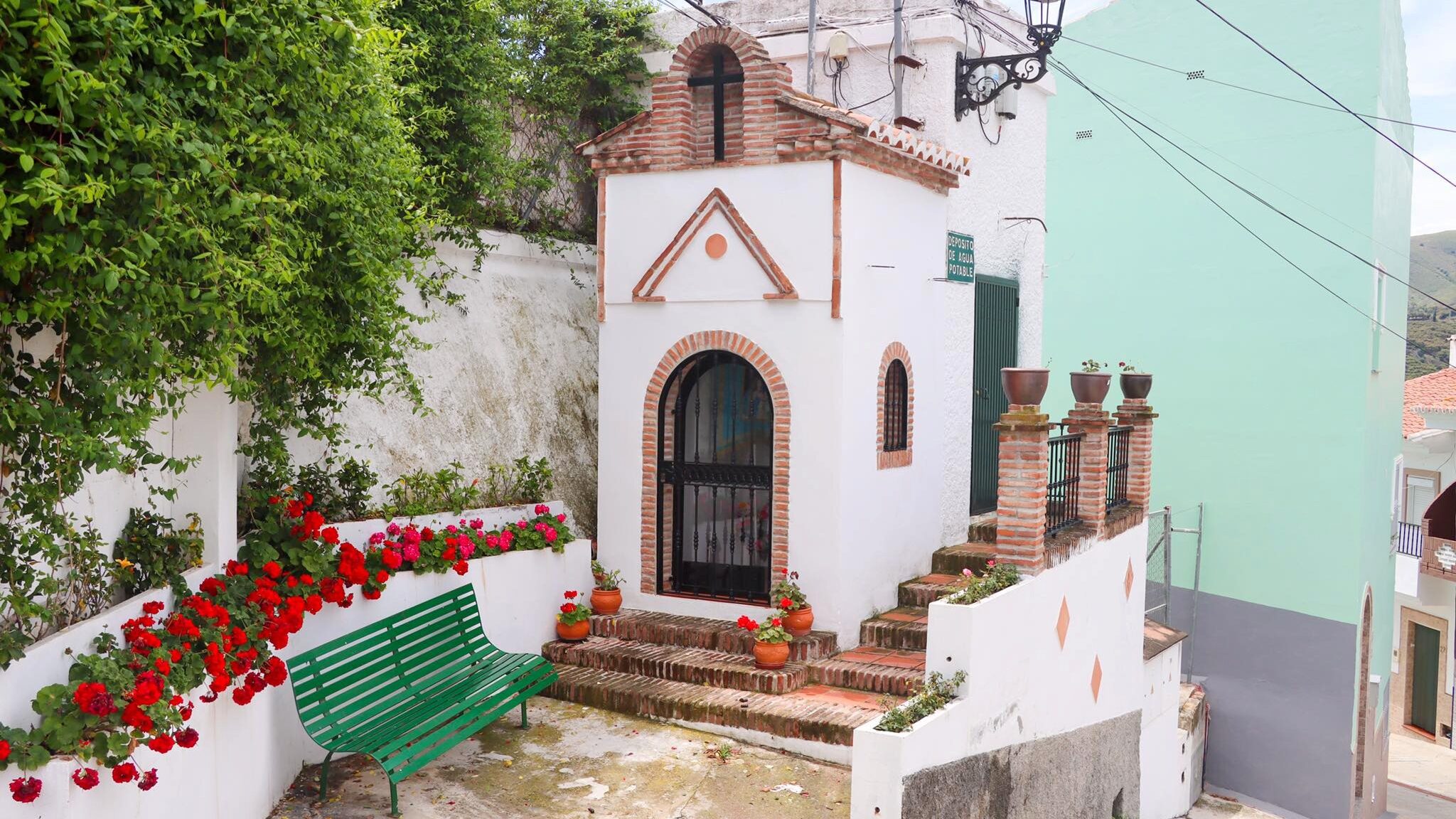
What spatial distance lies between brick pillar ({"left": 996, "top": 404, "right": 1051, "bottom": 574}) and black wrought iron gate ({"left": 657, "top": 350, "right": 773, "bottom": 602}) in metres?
1.72

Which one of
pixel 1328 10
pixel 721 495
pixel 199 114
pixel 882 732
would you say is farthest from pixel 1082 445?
pixel 1328 10

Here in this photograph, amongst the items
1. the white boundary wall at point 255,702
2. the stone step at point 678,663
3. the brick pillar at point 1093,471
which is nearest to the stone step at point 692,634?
the stone step at point 678,663

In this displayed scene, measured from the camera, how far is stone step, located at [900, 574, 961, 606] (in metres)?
8.77

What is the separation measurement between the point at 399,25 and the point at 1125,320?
11.9 metres

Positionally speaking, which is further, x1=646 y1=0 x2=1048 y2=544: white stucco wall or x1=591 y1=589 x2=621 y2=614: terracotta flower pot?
x1=646 y1=0 x2=1048 y2=544: white stucco wall

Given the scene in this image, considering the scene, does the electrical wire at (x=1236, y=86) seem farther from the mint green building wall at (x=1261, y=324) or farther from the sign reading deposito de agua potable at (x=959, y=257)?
the sign reading deposito de agua potable at (x=959, y=257)

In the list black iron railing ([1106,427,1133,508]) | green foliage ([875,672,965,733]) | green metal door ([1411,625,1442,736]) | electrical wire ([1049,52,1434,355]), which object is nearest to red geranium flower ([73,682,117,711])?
green foliage ([875,672,965,733])

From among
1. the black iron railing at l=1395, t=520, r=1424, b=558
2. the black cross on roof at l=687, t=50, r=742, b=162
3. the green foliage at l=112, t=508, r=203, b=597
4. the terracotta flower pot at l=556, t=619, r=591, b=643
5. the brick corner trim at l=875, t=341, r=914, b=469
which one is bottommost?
the black iron railing at l=1395, t=520, r=1424, b=558

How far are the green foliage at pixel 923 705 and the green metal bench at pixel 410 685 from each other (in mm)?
2236


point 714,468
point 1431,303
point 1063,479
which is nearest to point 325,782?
point 714,468

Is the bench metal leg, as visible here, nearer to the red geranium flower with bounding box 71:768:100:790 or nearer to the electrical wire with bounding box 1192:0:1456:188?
the red geranium flower with bounding box 71:768:100:790

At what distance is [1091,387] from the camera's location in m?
9.54

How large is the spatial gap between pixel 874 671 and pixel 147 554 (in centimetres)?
454

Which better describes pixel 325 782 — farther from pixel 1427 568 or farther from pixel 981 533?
pixel 1427 568
